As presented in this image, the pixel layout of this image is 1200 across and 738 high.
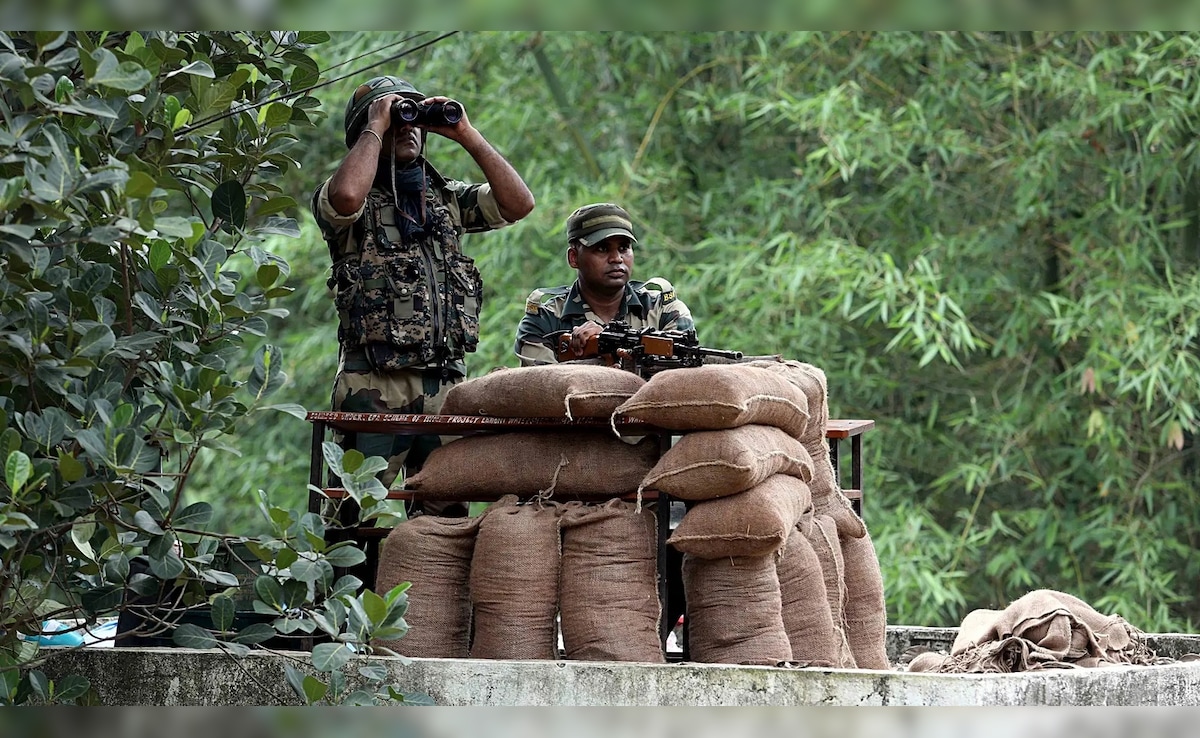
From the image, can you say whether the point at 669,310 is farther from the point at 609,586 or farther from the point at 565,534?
the point at 609,586

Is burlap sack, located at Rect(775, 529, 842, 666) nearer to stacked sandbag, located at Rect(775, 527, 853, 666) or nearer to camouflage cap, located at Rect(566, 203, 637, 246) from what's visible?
stacked sandbag, located at Rect(775, 527, 853, 666)

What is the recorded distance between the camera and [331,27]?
68 centimetres

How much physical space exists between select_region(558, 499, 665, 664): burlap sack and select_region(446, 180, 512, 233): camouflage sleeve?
1301 mm

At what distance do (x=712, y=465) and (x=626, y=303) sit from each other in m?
1.49

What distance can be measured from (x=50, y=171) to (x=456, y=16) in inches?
64.8

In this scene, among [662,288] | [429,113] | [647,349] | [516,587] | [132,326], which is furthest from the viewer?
[662,288]

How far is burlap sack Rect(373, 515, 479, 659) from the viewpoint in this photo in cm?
360

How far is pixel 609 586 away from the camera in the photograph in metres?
3.47

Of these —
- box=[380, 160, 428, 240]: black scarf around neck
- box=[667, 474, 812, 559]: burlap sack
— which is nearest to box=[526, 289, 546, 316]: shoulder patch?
box=[380, 160, 428, 240]: black scarf around neck

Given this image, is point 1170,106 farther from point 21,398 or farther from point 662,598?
point 21,398

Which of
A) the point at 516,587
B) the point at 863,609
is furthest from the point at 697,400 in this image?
the point at 863,609

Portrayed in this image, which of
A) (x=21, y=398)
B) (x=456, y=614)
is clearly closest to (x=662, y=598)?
(x=456, y=614)

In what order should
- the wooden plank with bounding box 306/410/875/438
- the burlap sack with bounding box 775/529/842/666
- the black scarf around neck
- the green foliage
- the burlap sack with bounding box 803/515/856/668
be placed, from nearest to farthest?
the green foliage
the wooden plank with bounding box 306/410/875/438
the burlap sack with bounding box 775/529/842/666
the burlap sack with bounding box 803/515/856/668
the black scarf around neck

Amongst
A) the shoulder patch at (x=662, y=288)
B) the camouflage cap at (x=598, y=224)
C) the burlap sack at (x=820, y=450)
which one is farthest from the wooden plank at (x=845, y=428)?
the camouflage cap at (x=598, y=224)
